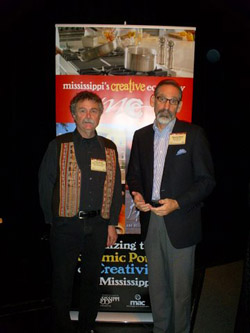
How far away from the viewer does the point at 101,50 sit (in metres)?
2.44

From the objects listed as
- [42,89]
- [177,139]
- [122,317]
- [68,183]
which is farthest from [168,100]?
[122,317]

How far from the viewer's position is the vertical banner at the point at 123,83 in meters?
2.43

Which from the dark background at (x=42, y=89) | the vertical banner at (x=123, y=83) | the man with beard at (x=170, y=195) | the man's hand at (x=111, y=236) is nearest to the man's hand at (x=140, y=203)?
the man with beard at (x=170, y=195)

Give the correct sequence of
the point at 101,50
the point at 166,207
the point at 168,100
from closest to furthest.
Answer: the point at 166,207, the point at 168,100, the point at 101,50

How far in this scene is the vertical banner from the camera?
7.97ft

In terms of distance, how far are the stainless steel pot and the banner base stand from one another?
1914 millimetres

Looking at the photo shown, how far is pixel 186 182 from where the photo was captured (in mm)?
2066

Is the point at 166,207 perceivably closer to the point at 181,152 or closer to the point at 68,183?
the point at 181,152

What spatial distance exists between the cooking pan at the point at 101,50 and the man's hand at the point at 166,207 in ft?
3.94

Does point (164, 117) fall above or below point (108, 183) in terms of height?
above

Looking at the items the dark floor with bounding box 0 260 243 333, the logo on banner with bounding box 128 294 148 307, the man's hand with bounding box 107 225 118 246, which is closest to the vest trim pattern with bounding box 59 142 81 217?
the man's hand with bounding box 107 225 118 246

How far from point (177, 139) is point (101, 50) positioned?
3.05 ft

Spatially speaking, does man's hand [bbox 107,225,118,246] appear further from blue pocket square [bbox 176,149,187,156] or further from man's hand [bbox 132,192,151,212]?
blue pocket square [bbox 176,149,187,156]

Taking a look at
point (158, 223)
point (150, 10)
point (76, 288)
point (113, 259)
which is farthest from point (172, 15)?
point (76, 288)
